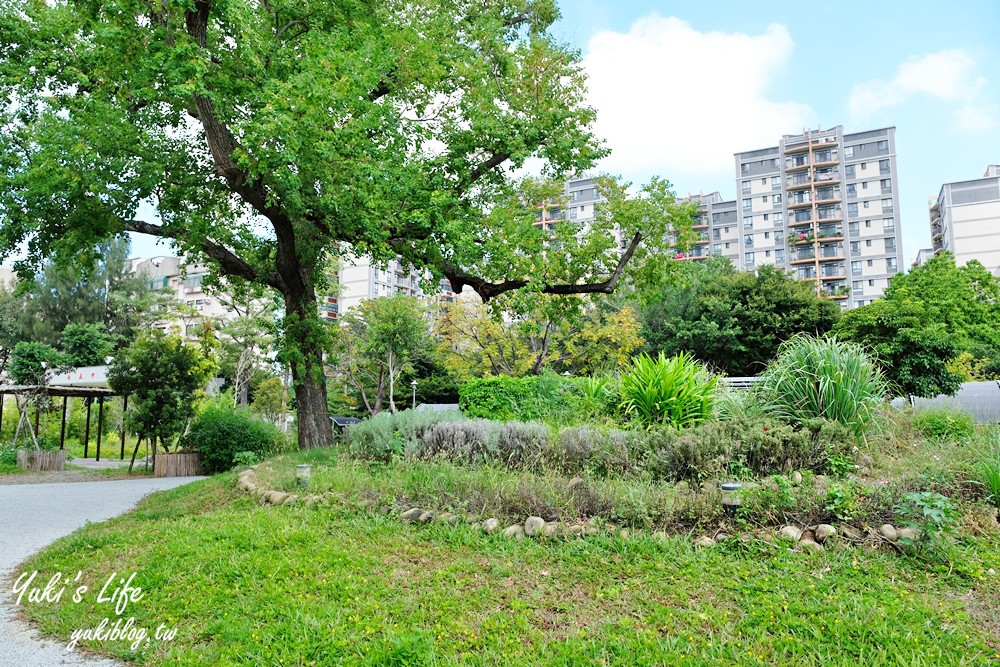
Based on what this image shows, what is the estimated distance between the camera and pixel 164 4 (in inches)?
372

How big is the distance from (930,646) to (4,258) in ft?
45.1

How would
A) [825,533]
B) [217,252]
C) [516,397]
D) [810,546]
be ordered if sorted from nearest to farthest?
[810,546] → [825,533] → [516,397] → [217,252]

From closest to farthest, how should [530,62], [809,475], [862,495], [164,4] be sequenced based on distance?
1. [862,495]
2. [809,475]
3. [164,4]
4. [530,62]

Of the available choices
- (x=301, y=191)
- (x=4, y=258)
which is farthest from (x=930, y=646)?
(x=4, y=258)

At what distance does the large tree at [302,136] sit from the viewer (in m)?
9.34

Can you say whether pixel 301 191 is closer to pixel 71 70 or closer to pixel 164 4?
pixel 164 4

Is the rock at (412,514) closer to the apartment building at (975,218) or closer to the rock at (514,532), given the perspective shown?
the rock at (514,532)

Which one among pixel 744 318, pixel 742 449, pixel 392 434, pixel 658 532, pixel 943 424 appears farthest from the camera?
pixel 744 318

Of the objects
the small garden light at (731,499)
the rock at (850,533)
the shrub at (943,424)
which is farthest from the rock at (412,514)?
the shrub at (943,424)

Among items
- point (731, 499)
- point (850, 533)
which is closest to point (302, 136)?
point (731, 499)

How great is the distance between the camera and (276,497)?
22.4 feet

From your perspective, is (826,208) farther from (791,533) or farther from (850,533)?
(791,533)

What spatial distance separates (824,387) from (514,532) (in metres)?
4.23

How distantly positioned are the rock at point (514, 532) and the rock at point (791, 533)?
186 centimetres
